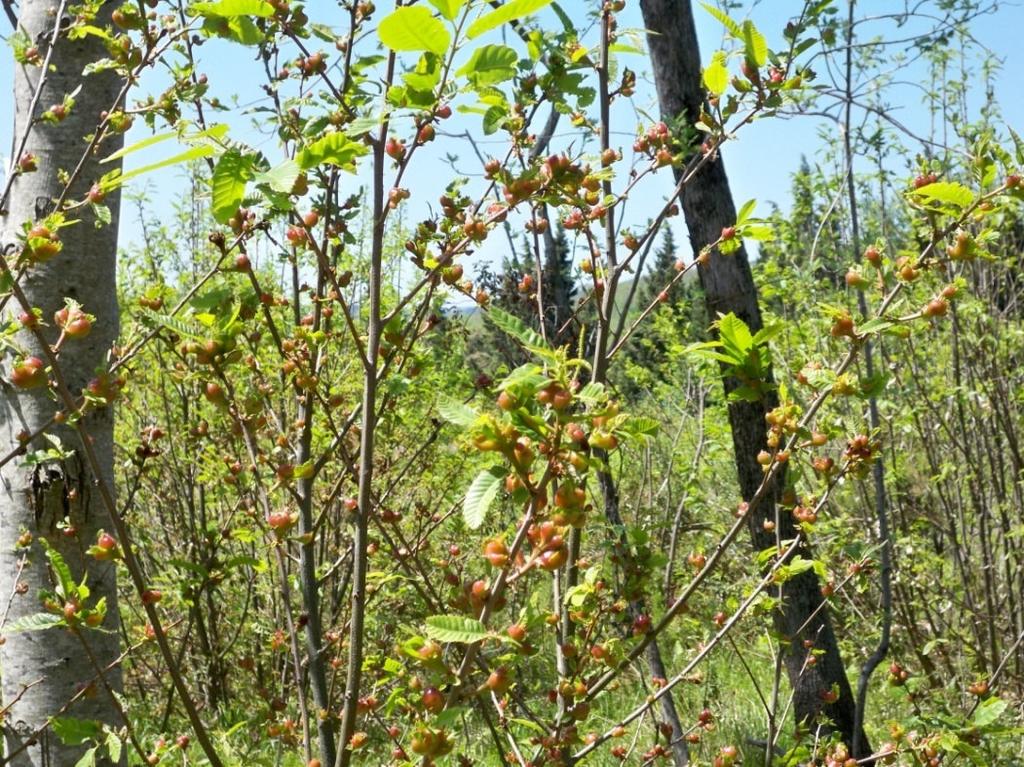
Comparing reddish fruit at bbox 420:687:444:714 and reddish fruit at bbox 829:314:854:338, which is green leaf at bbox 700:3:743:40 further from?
reddish fruit at bbox 420:687:444:714

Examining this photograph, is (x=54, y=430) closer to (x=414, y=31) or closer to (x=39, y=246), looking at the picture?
(x=39, y=246)

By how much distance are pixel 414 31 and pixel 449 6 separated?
4 centimetres

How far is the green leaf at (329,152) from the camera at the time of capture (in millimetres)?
Result: 940

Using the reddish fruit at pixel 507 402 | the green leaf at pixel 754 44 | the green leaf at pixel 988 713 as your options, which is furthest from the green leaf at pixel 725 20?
the green leaf at pixel 988 713

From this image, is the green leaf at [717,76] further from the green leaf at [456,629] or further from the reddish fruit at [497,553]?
the green leaf at [456,629]

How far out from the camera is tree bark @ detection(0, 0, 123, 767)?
192cm

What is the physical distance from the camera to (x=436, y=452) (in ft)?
15.7

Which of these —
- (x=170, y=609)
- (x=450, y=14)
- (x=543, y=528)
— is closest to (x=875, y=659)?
(x=543, y=528)

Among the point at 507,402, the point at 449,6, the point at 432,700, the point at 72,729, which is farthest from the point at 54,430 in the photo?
the point at 449,6

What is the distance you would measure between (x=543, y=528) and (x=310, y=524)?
2.59 ft

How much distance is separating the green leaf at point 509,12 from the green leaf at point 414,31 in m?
0.05

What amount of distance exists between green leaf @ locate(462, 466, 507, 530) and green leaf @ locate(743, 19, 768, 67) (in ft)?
2.80

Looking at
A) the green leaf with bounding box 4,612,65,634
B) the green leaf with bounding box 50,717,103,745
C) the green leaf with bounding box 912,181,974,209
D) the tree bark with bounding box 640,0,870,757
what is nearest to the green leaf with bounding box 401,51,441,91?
the green leaf with bounding box 912,181,974,209

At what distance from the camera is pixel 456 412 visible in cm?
102
